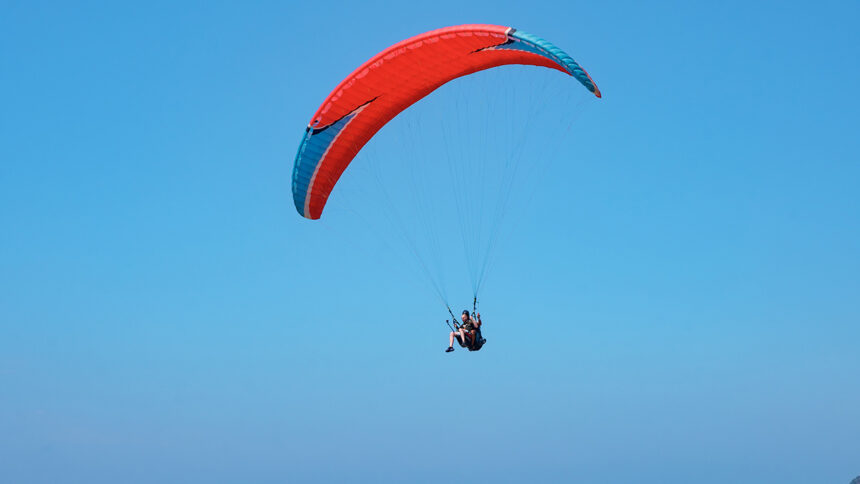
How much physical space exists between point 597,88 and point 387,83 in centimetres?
642

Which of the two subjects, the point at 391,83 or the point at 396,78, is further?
the point at 391,83

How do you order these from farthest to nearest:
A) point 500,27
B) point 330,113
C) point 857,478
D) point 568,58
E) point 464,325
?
1. point 857,478
2. point 330,113
3. point 464,325
4. point 500,27
5. point 568,58


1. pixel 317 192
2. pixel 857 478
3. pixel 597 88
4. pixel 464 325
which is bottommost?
pixel 464 325

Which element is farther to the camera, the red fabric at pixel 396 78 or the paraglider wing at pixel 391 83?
the red fabric at pixel 396 78

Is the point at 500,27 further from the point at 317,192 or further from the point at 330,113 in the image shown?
the point at 317,192

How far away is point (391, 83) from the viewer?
26156 millimetres

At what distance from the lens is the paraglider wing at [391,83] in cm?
2348

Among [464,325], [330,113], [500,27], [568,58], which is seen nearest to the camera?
[568,58]

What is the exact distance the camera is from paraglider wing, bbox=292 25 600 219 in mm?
23484

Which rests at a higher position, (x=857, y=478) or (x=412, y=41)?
(x=857, y=478)

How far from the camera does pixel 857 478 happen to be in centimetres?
14375

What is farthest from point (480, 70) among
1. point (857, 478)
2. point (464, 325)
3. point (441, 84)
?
point (857, 478)

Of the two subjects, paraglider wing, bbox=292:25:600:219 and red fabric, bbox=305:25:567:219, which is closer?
paraglider wing, bbox=292:25:600:219

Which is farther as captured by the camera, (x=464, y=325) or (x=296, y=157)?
(x=296, y=157)
